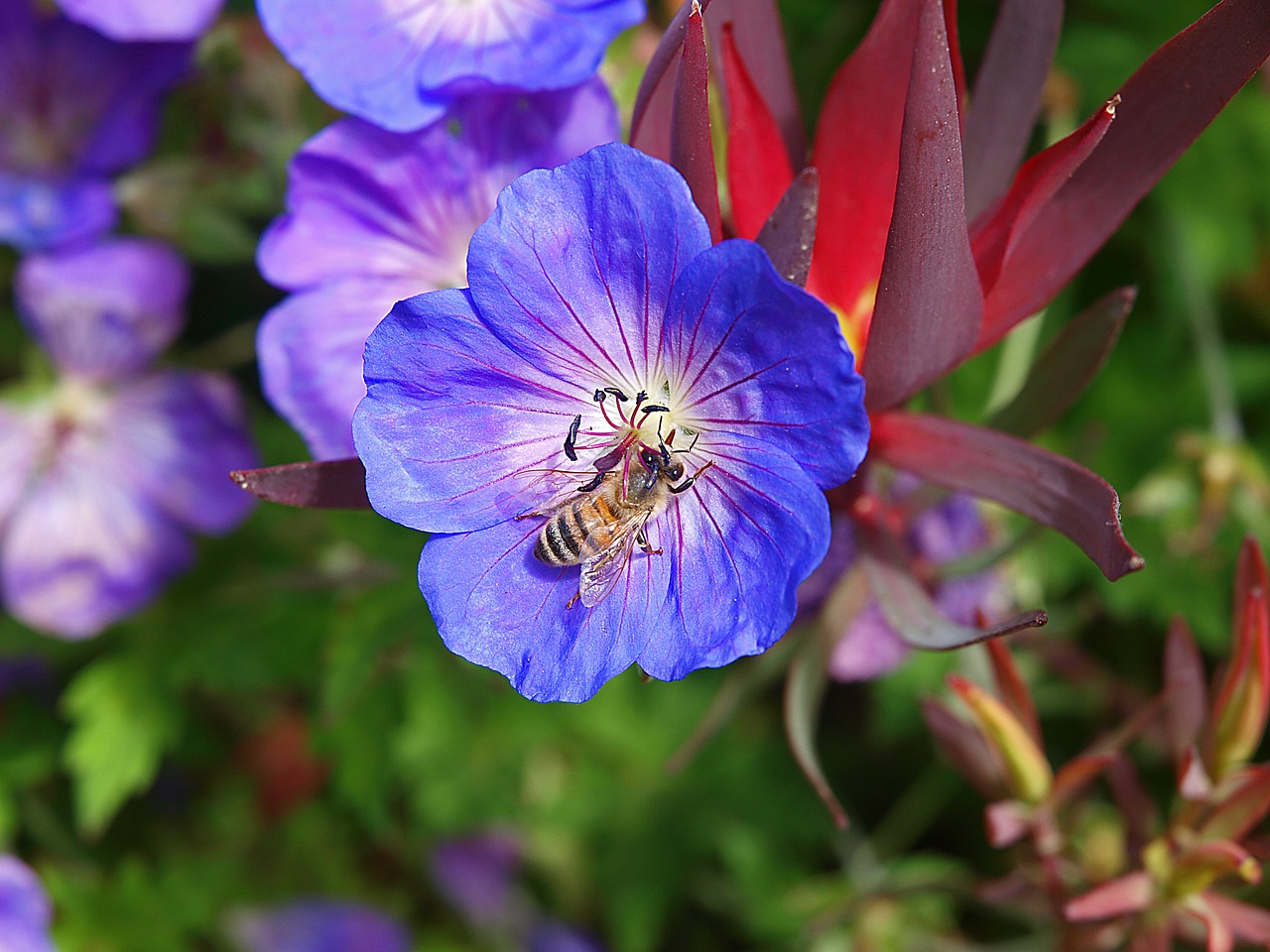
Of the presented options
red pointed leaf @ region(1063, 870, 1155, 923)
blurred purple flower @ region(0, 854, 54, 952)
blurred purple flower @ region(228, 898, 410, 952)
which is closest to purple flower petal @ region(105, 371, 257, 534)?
blurred purple flower @ region(0, 854, 54, 952)

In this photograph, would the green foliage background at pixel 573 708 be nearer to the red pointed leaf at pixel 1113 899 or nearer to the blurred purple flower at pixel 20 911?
the blurred purple flower at pixel 20 911

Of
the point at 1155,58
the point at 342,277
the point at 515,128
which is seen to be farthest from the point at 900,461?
the point at 342,277

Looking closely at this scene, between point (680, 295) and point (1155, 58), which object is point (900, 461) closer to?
point (680, 295)

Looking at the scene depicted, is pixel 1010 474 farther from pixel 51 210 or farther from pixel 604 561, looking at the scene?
pixel 51 210

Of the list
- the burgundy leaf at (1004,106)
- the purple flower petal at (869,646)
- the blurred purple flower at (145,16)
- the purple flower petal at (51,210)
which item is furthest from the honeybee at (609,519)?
the purple flower petal at (51,210)

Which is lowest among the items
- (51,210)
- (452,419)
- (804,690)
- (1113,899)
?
(1113,899)

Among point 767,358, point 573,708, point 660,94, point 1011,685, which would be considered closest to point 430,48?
point 660,94
